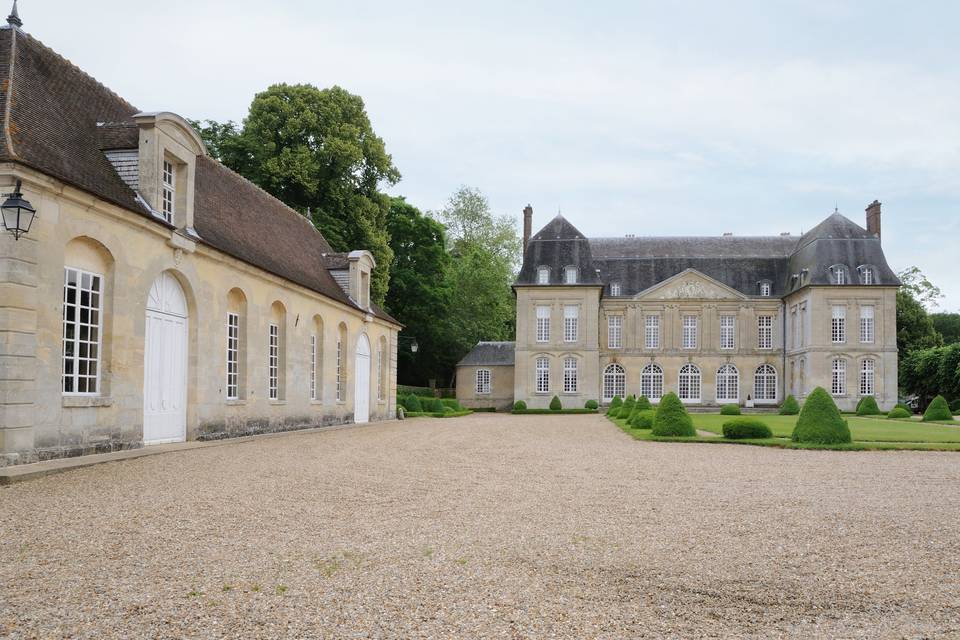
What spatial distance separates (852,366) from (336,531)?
3843 centimetres

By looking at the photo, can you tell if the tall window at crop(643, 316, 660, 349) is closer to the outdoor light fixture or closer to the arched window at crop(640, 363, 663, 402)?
the arched window at crop(640, 363, 663, 402)

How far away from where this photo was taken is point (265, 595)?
4363 millimetres

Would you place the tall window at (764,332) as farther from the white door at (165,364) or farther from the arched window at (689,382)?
the white door at (165,364)

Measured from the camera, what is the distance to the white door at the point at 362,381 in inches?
966

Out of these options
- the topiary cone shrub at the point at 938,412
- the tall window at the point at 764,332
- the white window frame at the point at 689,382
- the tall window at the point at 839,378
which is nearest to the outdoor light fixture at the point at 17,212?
the topiary cone shrub at the point at 938,412

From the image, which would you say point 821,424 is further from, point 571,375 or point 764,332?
point 764,332

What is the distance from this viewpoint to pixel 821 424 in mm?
15078

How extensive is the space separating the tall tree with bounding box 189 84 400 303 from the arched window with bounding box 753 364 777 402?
22787 mm

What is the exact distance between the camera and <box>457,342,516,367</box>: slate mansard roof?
43750 millimetres

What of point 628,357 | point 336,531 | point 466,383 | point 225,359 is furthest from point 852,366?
point 336,531

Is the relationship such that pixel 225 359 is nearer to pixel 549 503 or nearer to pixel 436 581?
pixel 549 503

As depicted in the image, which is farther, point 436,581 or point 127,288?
point 127,288

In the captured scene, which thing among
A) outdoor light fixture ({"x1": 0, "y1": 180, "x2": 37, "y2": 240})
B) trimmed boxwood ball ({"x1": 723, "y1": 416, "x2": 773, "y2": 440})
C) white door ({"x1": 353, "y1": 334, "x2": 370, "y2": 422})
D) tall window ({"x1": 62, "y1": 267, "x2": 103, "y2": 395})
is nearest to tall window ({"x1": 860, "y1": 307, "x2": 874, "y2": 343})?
trimmed boxwood ball ({"x1": 723, "y1": 416, "x2": 773, "y2": 440})

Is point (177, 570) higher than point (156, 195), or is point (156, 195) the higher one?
point (156, 195)
